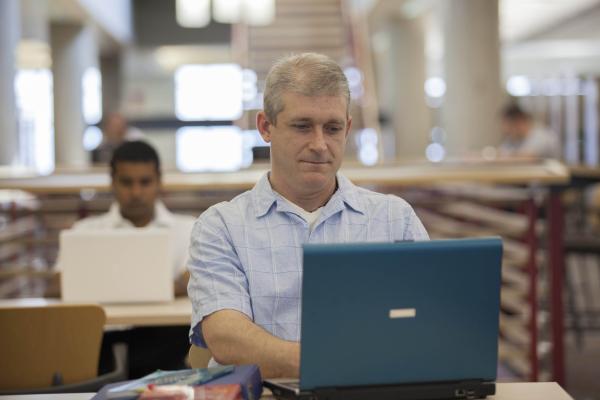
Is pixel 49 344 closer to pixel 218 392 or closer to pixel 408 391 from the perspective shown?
pixel 218 392

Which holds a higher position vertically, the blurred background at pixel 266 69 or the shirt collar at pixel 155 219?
the blurred background at pixel 266 69

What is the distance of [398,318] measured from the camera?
5.42 ft

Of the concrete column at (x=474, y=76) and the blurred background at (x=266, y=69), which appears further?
the blurred background at (x=266, y=69)

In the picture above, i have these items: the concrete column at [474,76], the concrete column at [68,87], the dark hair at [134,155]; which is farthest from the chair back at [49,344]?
the concrete column at [68,87]

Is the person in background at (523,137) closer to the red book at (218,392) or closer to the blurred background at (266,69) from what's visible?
the blurred background at (266,69)

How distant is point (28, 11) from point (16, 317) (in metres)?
11.4

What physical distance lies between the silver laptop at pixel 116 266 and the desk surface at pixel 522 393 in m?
1.38

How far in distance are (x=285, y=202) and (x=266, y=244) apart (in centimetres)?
13

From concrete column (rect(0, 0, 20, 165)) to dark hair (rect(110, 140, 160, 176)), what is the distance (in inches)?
279

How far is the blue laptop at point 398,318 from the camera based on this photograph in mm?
1622

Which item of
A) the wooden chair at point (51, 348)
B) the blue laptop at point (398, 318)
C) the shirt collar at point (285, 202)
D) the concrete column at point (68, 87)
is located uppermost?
the concrete column at point (68, 87)

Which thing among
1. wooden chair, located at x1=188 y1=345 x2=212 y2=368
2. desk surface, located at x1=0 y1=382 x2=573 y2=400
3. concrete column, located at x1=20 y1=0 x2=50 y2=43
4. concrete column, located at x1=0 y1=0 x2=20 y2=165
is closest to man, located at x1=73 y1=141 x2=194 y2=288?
wooden chair, located at x1=188 y1=345 x2=212 y2=368

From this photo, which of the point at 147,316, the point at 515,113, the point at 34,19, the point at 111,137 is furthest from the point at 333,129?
the point at 34,19

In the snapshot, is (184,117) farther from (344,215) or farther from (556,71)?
(344,215)
